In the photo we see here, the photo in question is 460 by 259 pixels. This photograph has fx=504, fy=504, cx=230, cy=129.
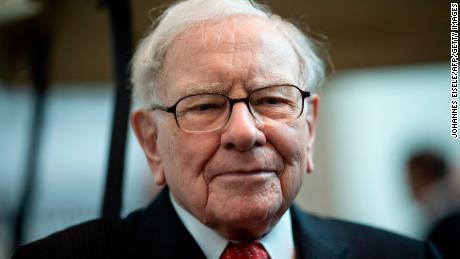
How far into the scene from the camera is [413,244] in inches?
57.3

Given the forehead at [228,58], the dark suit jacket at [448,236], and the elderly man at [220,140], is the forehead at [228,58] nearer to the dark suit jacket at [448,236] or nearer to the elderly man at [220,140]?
the elderly man at [220,140]

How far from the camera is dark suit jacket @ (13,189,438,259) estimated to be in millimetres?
1254

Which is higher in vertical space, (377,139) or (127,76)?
(127,76)

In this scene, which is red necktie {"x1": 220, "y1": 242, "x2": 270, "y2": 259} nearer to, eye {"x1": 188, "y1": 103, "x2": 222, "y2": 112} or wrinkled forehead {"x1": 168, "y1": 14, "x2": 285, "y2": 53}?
eye {"x1": 188, "y1": 103, "x2": 222, "y2": 112}

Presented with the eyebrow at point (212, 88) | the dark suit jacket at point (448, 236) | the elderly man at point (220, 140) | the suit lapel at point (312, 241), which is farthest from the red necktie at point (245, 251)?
the dark suit jacket at point (448, 236)

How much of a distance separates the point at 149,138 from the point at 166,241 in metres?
0.28

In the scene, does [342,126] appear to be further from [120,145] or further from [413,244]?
[120,145]

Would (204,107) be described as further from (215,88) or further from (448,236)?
(448,236)

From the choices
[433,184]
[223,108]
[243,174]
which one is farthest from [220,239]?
[433,184]

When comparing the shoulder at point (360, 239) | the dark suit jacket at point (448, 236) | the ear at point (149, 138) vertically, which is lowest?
the dark suit jacket at point (448, 236)

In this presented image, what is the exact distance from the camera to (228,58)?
3.80ft

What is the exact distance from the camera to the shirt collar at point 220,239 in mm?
1229

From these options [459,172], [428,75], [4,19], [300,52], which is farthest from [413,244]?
[428,75]

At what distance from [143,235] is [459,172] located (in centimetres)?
229
